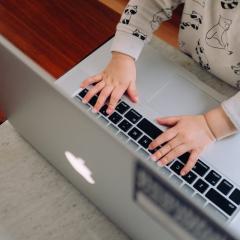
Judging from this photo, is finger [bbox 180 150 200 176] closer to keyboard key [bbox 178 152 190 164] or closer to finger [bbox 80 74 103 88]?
keyboard key [bbox 178 152 190 164]

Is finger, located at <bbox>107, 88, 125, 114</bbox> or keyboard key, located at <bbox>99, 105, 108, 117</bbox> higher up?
finger, located at <bbox>107, 88, 125, 114</bbox>

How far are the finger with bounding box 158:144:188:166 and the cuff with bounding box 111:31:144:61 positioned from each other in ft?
0.57

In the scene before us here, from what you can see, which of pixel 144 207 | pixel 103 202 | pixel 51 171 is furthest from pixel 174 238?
pixel 51 171

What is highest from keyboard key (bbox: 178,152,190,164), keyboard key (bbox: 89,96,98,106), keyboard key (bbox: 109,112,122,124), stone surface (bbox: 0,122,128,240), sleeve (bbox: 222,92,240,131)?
sleeve (bbox: 222,92,240,131)

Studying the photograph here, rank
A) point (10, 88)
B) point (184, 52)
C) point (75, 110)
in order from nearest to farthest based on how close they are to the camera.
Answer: point (75, 110) → point (10, 88) → point (184, 52)

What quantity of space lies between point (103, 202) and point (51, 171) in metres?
0.11

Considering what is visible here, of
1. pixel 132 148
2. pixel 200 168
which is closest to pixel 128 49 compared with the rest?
pixel 200 168

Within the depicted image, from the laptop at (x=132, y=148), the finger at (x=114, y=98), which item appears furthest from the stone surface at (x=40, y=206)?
the finger at (x=114, y=98)

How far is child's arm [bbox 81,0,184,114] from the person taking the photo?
538mm

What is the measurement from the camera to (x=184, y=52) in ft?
2.13

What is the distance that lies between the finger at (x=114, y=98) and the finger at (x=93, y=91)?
0.02 metres

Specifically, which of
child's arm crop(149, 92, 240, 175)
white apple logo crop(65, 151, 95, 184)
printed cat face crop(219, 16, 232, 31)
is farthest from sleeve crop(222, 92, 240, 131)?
white apple logo crop(65, 151, 95, 184)

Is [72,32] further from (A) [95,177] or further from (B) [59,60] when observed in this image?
(A) [95,177]

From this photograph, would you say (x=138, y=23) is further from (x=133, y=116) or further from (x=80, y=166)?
(x=80, y=166)
